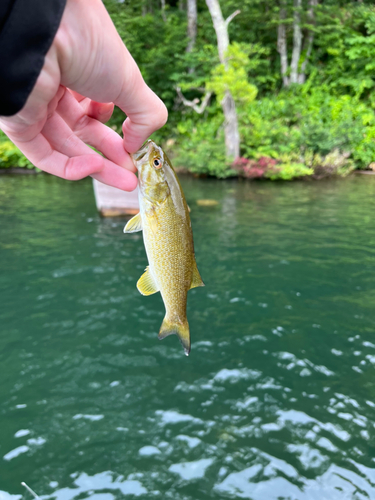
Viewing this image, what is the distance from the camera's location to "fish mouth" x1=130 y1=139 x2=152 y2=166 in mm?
2035

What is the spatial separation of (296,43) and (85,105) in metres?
28.0

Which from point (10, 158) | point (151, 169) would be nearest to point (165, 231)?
point (151, 169)

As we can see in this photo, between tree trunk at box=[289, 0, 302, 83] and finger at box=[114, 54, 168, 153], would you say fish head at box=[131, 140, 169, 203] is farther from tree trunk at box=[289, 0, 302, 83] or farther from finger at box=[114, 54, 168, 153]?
tree trunk at box=[289, 0, 302, 83]

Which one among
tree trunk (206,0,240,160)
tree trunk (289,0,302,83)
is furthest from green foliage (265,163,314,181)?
tree trunk (289,0,302,83)

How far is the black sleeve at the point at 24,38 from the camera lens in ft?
3.55

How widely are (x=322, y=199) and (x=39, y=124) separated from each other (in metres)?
15.3

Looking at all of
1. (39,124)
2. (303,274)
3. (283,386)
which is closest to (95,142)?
(39,124)

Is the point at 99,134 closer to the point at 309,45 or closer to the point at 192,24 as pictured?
the point at 192,24

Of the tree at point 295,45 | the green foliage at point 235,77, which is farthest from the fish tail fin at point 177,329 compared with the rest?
the tree at point 295,45

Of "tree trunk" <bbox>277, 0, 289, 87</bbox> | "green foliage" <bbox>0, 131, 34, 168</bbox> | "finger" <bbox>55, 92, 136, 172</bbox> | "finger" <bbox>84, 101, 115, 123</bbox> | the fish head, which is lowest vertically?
"green foliage" <bbox>0, 131, 34, 168</bbox>

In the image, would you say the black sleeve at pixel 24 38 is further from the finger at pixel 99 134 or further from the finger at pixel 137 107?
the finger at pixel 99 134

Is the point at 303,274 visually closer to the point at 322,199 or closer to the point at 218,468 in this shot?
the point at 218,468

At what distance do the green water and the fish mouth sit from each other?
124 inches

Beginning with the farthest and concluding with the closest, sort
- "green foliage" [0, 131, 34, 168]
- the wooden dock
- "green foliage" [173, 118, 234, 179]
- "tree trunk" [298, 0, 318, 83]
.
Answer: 1. "tree trunk" [298, 0, 318, 83]
2. "green foliage" [0, 131, 34, 168]
3. "green foliage" [173, 118, 234, 179]
4. the wooden dock
